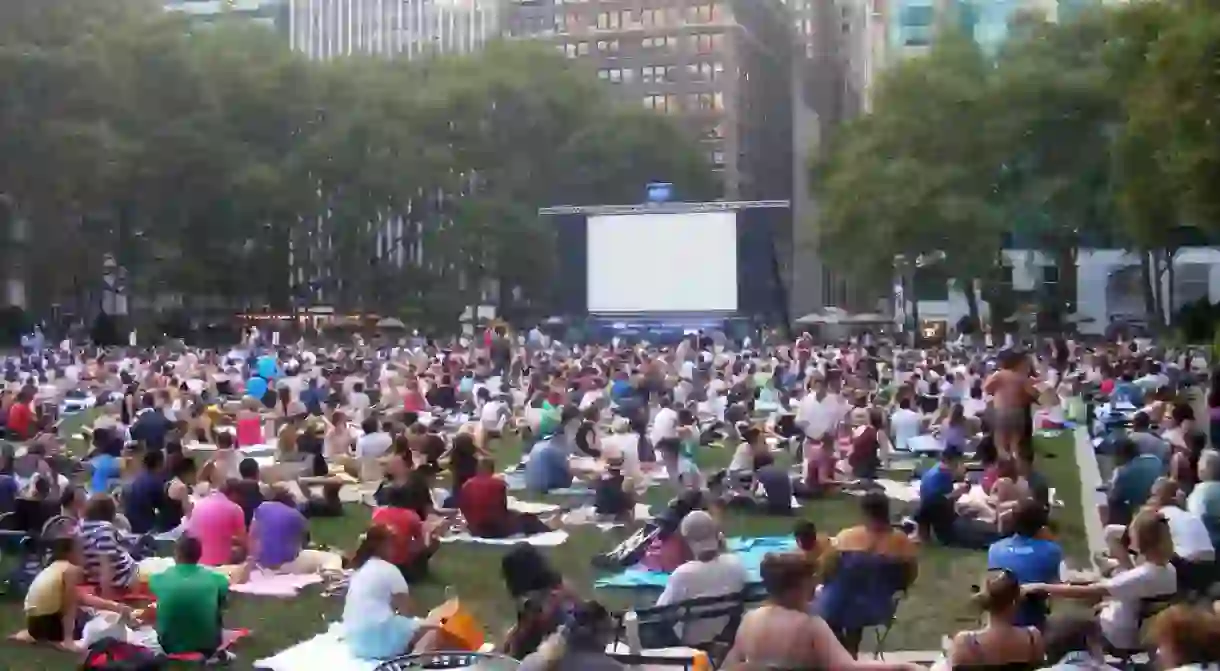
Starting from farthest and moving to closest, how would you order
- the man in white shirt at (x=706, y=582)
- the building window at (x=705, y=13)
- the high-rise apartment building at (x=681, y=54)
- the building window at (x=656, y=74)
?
the building window at (x=705, y=13), the building window at (x=656, y=74), the high-rise apartment building at (x=681, y=54), the man in white shirt at (x=706, y=582)

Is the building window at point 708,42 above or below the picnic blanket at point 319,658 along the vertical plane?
above

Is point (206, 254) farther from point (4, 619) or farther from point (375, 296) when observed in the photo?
point (4, 619)

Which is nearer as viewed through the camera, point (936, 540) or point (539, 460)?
point (936, 540)

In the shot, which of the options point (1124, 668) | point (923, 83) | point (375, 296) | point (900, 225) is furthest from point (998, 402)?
point (375, 296)

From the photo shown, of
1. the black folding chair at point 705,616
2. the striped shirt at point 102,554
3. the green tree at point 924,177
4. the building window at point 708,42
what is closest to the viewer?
the black folding chair at point 705,616

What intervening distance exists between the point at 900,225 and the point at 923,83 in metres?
5.47

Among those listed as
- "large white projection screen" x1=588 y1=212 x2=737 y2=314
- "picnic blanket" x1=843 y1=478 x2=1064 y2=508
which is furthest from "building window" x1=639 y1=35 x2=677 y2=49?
"picnic blanket" x1=843 y1=478 x2=1064 y2=508

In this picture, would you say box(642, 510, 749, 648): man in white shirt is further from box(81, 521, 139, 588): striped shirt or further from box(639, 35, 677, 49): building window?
box(639, 35, 677, 49): building window

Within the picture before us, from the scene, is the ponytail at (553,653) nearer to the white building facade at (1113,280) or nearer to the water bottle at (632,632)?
the water bottle at (632,632)

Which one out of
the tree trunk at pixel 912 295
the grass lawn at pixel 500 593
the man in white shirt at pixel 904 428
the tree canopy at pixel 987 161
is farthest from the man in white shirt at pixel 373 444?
the tree trunk at pixel 912 295

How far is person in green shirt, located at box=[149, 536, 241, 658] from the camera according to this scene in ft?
25.6

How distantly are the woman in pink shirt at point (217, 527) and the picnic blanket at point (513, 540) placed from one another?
1.92m

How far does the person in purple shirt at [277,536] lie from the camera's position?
404 inches

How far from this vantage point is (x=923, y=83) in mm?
49719
